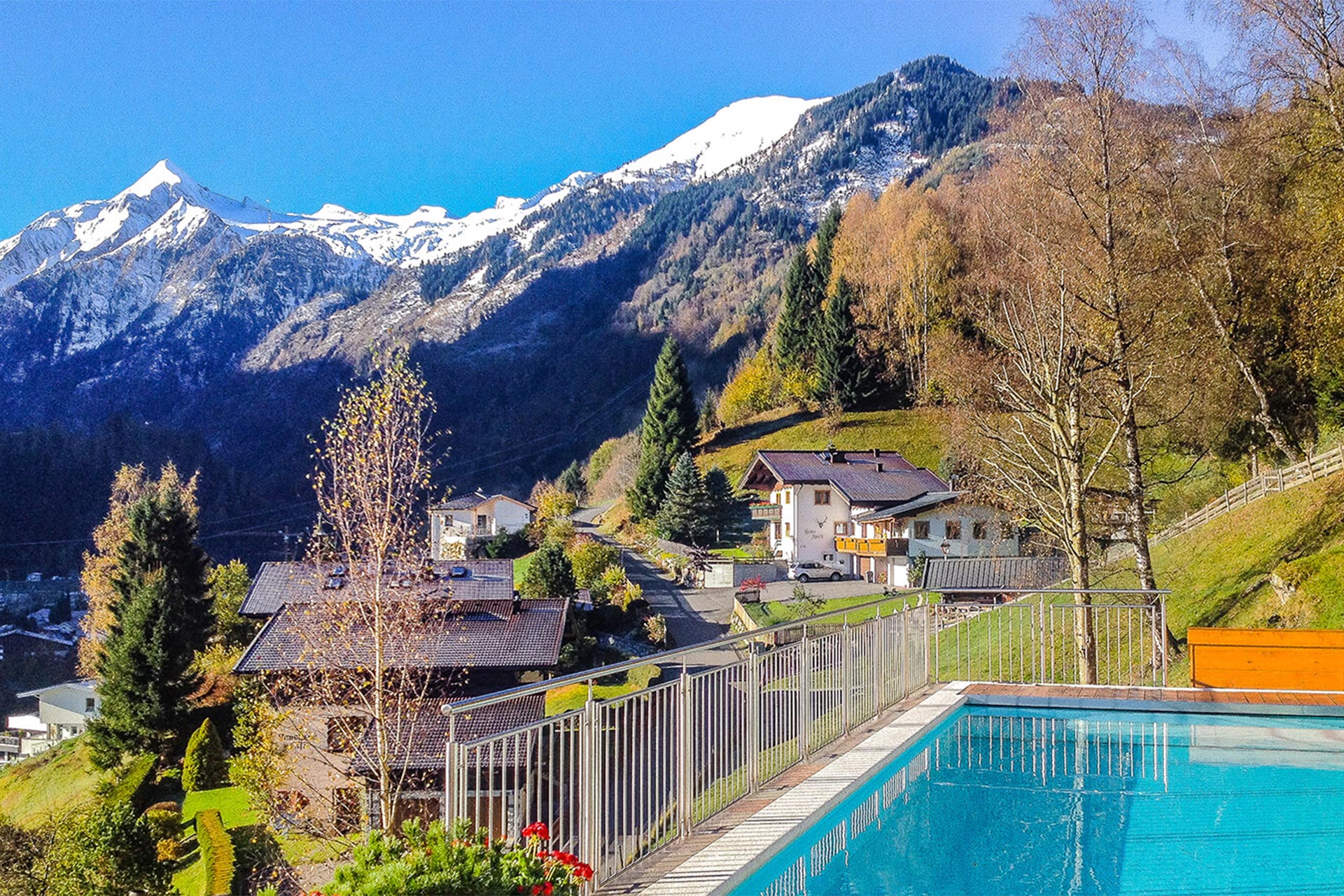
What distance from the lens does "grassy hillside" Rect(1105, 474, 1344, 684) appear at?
14.3m

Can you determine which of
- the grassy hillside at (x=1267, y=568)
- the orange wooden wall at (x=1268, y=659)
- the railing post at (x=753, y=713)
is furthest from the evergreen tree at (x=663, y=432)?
the railing post at (x=753, y=713)

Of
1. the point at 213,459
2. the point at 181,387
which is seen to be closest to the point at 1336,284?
the point at 213,459

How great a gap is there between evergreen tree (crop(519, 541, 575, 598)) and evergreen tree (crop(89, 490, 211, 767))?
12476 mm

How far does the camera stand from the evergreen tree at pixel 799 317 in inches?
2576

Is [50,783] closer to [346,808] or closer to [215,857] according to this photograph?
[346,808]

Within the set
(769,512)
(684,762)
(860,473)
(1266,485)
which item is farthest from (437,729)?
(860,473)

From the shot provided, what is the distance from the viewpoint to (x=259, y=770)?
23.3m

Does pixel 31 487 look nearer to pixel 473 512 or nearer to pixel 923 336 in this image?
pixel 473 512

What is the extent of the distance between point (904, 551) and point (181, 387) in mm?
160867

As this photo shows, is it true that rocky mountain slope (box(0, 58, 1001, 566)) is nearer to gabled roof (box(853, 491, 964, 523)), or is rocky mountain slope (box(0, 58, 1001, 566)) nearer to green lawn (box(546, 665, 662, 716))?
gabled roof (box(853, 491, 964, 523))

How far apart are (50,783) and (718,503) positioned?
1283 inches

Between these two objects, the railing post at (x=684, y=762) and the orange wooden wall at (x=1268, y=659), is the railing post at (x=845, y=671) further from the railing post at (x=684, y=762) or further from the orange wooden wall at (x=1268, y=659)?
the orange wooden wall at (x=1268, y=659)

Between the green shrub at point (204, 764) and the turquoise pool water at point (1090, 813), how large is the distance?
28.0 meters

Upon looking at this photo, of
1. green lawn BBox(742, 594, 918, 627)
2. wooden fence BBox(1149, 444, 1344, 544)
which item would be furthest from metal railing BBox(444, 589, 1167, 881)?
green lawn BBox(742, 594, 918, 627)
